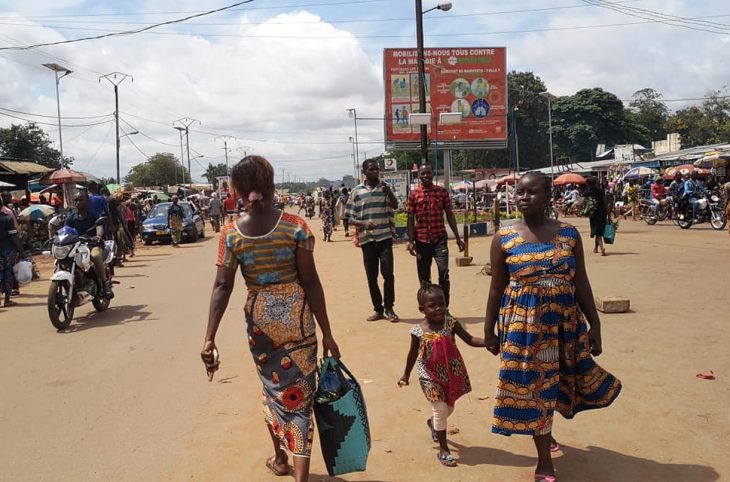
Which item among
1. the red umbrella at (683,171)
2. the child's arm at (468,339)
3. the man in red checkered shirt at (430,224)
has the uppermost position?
the red umbrella at (683,171)

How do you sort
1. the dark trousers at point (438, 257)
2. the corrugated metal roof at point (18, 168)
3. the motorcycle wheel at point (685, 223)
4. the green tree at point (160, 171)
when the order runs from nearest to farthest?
the dark trousers at point (438, 257) < the motorcycle wheel at point (685, 223) < the corrugated metal roof at point (18, 168) < the green tree at point (160, 171)

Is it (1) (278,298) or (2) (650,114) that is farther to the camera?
(2) (650,114)

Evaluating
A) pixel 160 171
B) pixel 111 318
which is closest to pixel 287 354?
pixel 111 318

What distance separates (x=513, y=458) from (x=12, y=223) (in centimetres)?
891

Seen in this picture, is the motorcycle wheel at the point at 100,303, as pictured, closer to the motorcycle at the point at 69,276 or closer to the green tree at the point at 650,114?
the motorcycle at the point at 69,276

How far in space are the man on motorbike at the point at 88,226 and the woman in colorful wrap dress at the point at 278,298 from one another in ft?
Answer: 20.1

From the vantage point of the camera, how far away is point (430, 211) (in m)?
6.98

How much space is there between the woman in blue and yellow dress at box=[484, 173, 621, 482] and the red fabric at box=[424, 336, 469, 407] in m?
0.43

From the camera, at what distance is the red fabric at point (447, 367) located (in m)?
3.64

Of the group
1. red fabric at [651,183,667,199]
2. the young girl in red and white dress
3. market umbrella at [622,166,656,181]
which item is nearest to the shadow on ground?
the young girl in red and white dress

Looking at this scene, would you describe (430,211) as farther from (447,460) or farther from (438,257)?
(447,460)

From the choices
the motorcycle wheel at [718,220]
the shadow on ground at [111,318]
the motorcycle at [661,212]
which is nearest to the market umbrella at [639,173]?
the motorcycle at [661,212]

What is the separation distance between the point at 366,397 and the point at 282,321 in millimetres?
1952

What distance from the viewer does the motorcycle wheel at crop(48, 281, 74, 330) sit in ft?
25.2
